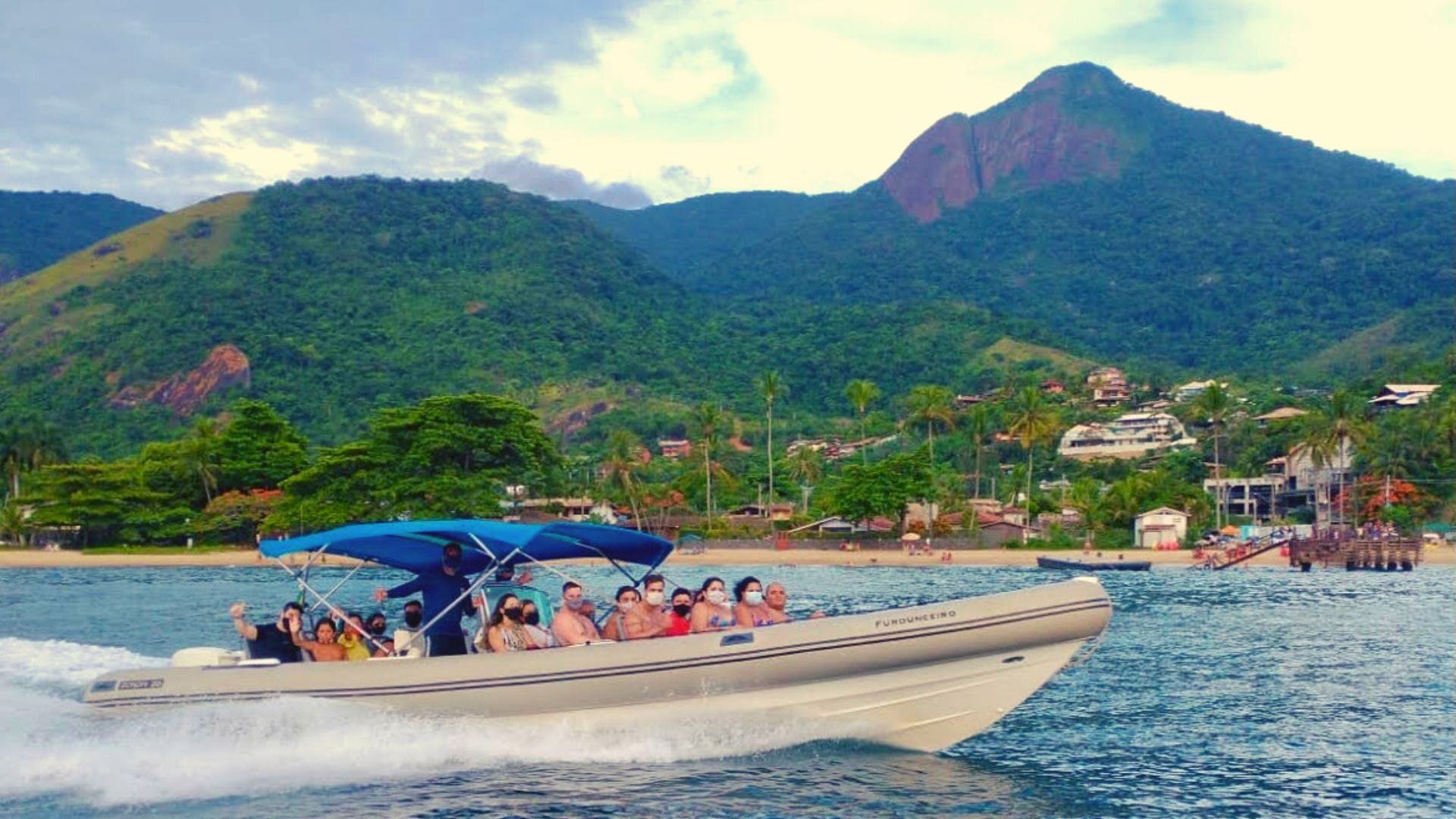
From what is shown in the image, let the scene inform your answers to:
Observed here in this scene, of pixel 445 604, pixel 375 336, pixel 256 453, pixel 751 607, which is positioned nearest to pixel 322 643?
pixel 445 604

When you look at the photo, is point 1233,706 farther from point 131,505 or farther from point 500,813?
point 131,505

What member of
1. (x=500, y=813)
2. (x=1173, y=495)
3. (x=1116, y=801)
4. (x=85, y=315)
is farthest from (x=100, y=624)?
(x=85, y=315)

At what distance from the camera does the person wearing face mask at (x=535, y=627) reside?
14.2m

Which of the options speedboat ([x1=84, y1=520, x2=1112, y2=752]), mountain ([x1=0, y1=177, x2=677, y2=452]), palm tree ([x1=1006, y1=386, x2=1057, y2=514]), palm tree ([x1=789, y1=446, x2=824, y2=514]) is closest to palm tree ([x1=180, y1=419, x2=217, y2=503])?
palm tree ([x1=789, y1=446, x2=824, y2=514])

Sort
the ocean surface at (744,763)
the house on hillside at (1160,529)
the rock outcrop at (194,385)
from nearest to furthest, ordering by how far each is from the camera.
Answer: the ocean surface at (744,763), the house on hillside at (1160,529), the rock outcrop at (194,385)

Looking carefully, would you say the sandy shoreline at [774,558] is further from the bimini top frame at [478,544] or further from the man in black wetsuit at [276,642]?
the man in black wetsuit at [276,642]

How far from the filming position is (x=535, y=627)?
46.8 ft

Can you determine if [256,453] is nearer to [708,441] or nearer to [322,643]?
[708,441]

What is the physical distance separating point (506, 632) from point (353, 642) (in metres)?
1.81

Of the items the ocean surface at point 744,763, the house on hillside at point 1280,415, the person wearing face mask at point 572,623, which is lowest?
the ocean surface at point 744,763

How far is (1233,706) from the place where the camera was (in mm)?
18844

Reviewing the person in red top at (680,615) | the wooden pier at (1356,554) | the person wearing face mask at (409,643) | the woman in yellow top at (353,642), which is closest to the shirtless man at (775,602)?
the person in red top at (680,615)

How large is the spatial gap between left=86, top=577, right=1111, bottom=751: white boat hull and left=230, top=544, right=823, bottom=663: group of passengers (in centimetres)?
57

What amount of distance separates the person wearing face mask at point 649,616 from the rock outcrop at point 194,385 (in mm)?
134994
